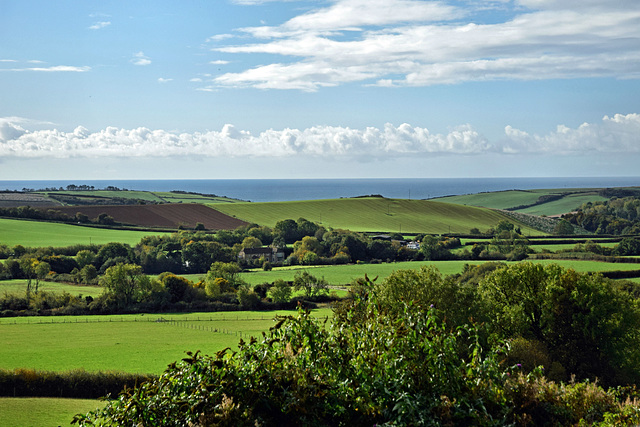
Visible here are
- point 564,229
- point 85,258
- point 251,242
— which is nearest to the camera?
point 85,258

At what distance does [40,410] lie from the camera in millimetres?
27906

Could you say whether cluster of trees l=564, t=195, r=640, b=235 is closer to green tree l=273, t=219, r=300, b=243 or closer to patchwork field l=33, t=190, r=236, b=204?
green tree l=273, t=219, r=300, b=243

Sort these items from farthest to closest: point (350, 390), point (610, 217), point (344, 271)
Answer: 1. point (610, 217)
2. point (344, 271)
3. point (350, 390)

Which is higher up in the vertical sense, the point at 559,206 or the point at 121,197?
the point at 121,197

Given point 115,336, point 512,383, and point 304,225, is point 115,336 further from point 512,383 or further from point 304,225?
point 304,225

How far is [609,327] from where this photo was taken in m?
29.5

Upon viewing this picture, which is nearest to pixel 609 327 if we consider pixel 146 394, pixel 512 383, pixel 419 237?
pixel 512 383

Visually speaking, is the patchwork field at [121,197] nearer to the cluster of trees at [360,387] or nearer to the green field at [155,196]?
the green field at [155,196]

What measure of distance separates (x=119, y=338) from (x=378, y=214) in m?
101

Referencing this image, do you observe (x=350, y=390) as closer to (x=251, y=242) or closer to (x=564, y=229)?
(x=251, y=242)

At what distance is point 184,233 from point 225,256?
17939 mm

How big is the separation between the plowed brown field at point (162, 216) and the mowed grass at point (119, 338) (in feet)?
217

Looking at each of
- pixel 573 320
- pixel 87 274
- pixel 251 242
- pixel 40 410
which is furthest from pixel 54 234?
pixel 573 320

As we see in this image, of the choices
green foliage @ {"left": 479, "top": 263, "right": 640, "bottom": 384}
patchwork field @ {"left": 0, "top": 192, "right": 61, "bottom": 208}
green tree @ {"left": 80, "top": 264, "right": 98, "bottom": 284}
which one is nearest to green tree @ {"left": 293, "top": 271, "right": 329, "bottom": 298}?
green tree @ {"left": 80, "top": 264, "right": 98, "bottom": 284}
